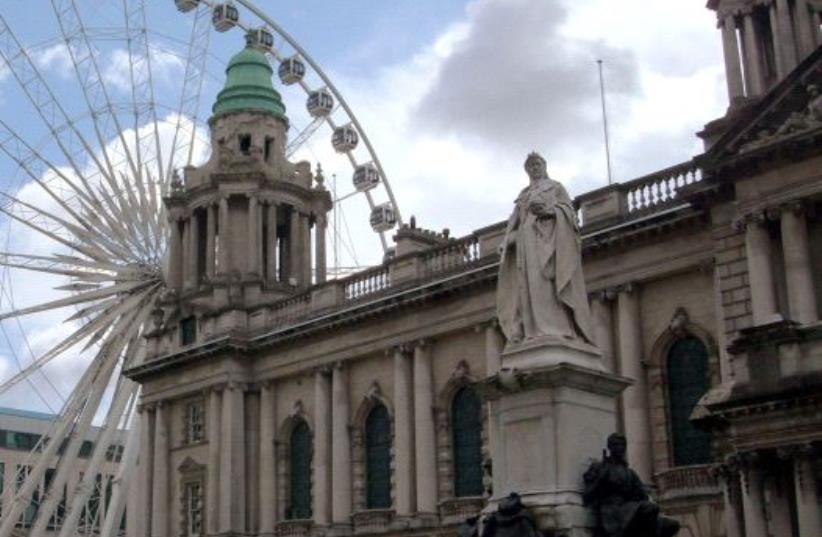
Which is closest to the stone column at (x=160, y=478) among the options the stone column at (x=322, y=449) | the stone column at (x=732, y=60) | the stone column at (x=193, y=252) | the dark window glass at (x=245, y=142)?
the stone column at (x=193, y=252)

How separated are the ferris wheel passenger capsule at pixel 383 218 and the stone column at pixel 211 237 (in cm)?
705

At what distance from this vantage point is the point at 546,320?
14.5m

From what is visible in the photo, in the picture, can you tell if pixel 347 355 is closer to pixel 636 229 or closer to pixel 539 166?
pixel 636 229

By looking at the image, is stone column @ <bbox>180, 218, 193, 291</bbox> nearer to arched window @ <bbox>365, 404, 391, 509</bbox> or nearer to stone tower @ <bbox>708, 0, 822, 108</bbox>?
arched window @ <bbox>365, 404, 391, 509</bbox>

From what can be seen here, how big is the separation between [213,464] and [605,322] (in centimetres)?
1678

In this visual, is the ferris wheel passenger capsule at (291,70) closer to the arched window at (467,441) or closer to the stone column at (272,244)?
the stone column at (272,244)

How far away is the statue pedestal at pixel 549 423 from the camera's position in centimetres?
1368

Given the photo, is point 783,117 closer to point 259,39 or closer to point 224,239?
point 224,239

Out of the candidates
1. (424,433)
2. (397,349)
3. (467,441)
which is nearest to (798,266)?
(467,441)

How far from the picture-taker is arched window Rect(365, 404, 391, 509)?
43000mm

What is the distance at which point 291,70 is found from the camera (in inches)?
2197

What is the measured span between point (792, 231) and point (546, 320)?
59.2 ft

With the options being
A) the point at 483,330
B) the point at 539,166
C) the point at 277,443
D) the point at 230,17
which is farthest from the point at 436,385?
the point at 539,166

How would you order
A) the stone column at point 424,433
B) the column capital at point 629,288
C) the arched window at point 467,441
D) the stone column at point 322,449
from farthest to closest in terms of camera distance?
the stone column at point 322,449 → the stone column at point 424,433 → the arched window at point 467,441 → the column capital at point 629,288
